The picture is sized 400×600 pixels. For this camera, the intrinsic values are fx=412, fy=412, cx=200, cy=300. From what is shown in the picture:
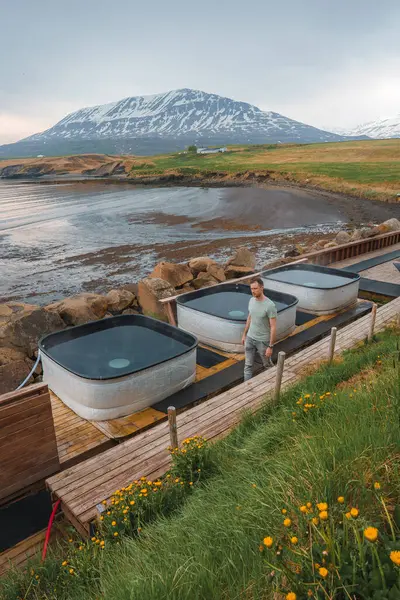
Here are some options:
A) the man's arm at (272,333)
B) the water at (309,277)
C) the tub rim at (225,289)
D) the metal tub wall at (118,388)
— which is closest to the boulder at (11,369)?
the metal tub wall at (118,388)

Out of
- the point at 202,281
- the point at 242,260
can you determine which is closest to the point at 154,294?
the point at 202,281

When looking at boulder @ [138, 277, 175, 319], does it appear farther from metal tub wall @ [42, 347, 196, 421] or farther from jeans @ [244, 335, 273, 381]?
jeans @ [244, 335, 273, 381]

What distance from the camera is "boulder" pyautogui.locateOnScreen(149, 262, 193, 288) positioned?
1717 centimetres

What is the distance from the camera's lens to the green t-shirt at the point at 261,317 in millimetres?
7773

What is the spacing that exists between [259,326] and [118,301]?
9.39m

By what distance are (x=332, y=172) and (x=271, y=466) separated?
221ft

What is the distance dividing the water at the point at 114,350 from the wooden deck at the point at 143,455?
2.67m

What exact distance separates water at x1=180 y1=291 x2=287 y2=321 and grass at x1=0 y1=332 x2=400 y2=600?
7.48 meters

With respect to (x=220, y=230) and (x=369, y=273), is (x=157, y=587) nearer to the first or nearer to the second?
(x=369, y=273)

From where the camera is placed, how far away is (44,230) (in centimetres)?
4059

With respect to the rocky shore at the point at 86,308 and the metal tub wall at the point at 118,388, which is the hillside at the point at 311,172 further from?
the metal tub wall at the point at 118,388

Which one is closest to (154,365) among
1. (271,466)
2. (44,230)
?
(271,466)

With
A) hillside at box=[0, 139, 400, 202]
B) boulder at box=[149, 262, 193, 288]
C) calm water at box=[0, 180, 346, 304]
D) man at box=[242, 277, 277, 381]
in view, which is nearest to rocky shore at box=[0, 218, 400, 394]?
boulder at box=[149, 262, 193, 288]

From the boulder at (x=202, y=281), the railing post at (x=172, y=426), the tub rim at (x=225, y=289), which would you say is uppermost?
the railing post at (x=172, y=426)
